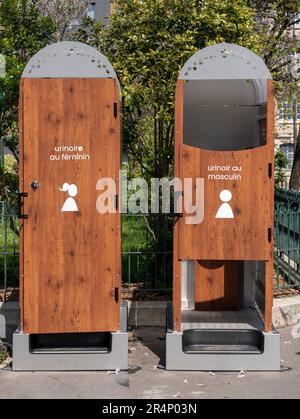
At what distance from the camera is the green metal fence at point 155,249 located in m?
8.53

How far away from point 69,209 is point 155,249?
2512 millimetres

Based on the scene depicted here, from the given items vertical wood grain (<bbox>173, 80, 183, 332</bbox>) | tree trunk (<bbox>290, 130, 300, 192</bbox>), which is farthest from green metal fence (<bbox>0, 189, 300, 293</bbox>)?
tree trunk (<bbox>290, 130, 300, 192</bbox>)

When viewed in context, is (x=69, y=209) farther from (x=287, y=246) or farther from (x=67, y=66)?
(x=287, y=246)

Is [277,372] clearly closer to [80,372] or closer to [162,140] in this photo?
[80,372]

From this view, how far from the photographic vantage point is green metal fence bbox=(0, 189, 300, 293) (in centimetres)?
853

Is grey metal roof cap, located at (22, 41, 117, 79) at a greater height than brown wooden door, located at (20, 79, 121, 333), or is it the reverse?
grey metal roof cap, located at (22, 41, 117, 79)

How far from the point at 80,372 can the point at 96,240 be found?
1.20m

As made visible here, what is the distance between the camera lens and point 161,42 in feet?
28.5

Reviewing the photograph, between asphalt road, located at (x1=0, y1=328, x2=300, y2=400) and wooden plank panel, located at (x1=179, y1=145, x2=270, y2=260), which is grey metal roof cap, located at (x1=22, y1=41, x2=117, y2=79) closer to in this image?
wooden plank panel, located at (x1=179, y1=145, x2=270, y2=260)

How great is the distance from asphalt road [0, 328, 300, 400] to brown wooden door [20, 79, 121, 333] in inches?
17.3

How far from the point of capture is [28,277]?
249 inches

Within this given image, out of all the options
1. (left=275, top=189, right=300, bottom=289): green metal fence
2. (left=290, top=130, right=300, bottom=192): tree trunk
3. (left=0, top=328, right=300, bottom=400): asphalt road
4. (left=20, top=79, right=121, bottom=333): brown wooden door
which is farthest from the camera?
(left=290, top=130, right=300, bottom=192): tree trunk

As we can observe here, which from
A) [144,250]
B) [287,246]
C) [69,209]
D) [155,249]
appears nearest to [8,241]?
[144,250]

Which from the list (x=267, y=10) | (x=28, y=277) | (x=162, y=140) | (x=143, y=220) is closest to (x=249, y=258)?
(x=28, y=277)
